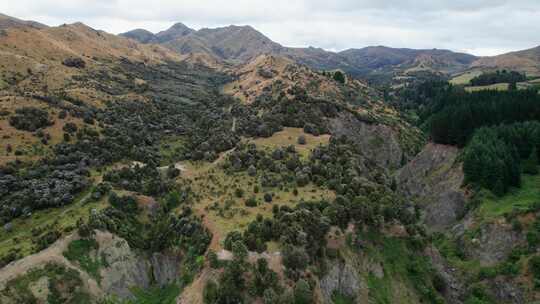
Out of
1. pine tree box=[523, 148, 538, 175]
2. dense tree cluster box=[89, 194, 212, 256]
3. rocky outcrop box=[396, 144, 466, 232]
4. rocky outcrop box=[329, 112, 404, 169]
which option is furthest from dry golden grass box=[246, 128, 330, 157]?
pine tree box=[523, 148, 538, 175]

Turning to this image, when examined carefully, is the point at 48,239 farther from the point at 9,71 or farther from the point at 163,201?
the point at 9,71

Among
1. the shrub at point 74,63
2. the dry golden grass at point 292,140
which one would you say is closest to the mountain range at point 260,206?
the dry golden grass at point 292,140

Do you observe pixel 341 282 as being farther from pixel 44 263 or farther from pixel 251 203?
pixel 44 263

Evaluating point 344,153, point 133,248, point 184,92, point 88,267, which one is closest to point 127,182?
point 133,248

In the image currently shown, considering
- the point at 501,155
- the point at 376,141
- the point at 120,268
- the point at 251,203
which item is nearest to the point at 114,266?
the point at 120,268

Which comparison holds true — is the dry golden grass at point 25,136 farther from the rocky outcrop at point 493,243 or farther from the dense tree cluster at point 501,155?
the dense tree cluster at point 501,155

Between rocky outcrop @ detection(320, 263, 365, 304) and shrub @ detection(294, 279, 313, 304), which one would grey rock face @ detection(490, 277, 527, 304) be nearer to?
rocky outcrop @ detection(320, 263, 365, 304)
